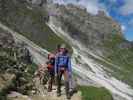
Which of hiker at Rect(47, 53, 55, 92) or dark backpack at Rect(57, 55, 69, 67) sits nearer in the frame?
dark backpack at Rect(57, 55, 69, 67)

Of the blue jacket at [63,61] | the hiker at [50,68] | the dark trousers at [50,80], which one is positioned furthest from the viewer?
the dark trousers at [50,80]

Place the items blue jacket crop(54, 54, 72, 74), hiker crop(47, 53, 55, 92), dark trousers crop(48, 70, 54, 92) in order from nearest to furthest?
blue jacket crop(54, 54, 72, 74) → hiker crop(47, 53, 55, 92) → dark trousers crop(48, 70, 54, 92)

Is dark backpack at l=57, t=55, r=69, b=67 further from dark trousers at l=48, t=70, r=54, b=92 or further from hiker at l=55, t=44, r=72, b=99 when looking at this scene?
dark trousers at l=48, t=70, r=54, b=92

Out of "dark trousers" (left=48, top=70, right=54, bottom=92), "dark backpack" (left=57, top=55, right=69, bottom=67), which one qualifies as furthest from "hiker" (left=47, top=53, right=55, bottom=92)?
"dark backpack" (left=57, top=55, right=69, bottom=67)

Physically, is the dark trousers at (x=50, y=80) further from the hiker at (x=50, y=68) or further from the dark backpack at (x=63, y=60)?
the dark backpack at (x=63, y=60)

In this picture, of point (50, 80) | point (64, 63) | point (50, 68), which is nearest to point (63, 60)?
point (64, 63)

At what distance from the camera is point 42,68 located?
3017 centimetres

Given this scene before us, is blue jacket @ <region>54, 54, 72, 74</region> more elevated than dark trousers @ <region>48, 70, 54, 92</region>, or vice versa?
blue jacket @ <region>54, 54, 72, 74</region>

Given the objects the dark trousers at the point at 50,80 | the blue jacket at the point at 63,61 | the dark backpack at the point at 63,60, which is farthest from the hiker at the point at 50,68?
the dark backpack at the point at 63,60

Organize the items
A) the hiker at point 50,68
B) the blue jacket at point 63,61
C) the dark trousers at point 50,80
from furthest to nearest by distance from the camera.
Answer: the dark trousers at point 50,80 < the hiker at point 50,68 < the blue jacket at point 63,61

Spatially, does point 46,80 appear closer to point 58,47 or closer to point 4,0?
point 58,47

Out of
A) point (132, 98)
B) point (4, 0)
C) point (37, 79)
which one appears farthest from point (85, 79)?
point (37, 79)

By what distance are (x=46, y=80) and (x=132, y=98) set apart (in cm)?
13021

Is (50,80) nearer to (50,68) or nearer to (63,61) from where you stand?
(50,68)
